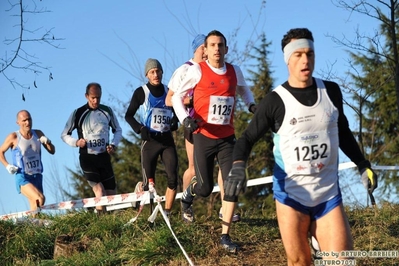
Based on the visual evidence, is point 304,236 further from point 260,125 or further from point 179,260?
point 179,260

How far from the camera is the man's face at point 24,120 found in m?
11.2

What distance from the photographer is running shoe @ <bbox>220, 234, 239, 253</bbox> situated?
7582 mm

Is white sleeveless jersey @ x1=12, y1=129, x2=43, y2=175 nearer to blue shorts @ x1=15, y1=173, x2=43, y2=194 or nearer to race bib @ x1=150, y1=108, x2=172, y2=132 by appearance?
blue shorts @ x1=15, y1=173, x2=43, y2=194

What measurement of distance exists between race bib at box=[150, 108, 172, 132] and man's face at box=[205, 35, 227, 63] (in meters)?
1.86

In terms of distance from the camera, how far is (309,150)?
529cm

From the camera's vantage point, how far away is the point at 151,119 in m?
9.62

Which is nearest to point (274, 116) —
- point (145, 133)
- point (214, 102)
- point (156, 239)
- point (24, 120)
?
point (214, 102)

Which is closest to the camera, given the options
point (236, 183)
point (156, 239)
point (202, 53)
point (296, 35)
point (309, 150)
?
point (236, 183)

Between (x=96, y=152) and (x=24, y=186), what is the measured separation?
144 cm


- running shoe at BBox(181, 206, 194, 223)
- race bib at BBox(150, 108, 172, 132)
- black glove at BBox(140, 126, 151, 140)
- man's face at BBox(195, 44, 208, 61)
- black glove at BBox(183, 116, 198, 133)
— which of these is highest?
man's face at BBox(195, 44, 208, 61)

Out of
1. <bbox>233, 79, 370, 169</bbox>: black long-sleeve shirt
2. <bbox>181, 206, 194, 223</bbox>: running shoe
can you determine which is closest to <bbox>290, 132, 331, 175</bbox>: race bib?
<bbox>233, 79, 370, 169</bbox>: black long-sleeve shirt

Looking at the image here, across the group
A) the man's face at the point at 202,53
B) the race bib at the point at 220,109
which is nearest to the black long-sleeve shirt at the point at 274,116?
the race bib at the point at 220,109

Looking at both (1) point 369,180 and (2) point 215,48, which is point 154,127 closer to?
(2) point 215,48

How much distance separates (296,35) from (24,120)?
22.0 feet
